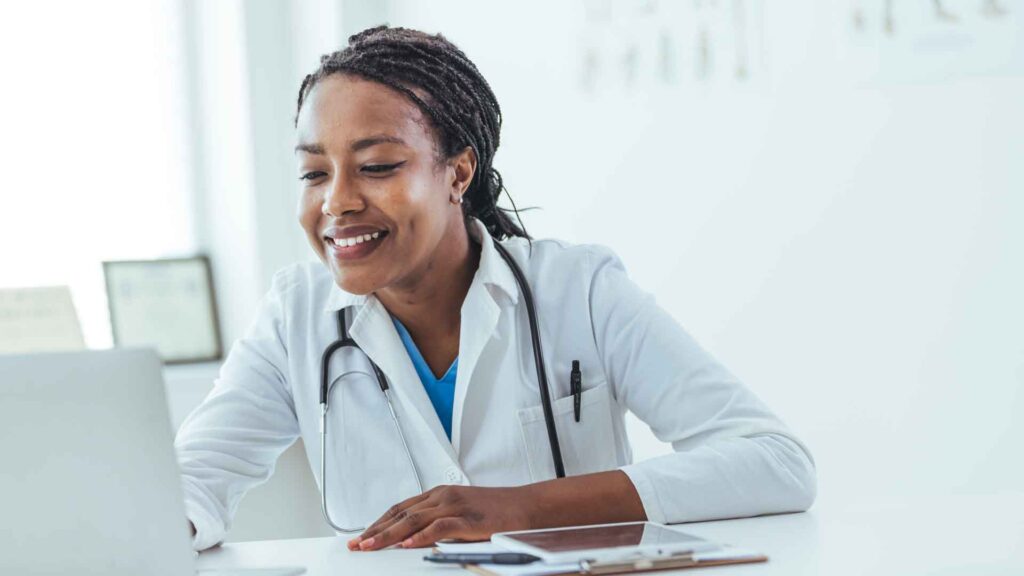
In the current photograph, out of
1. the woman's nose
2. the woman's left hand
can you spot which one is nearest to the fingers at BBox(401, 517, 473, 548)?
the woman's left hand

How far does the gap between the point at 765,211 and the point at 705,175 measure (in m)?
0.16

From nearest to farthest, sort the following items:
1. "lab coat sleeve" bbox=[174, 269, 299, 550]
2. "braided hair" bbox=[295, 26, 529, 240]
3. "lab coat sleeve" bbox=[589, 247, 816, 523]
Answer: "lab coat sleeve" bbox=[589, 247, 816, 523]
"lab coat sleeve" bbox=[174, 269, 299, 550]
"braided hair" bbox=[295, 26, 529, 240]

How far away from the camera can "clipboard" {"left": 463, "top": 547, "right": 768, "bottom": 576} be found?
100cm

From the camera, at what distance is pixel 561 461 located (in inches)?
63.2

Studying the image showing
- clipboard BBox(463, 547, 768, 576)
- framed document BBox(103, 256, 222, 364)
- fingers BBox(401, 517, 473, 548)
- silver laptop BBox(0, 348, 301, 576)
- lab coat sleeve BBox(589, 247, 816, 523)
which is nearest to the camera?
silver laptop BBox(0, 348, 301, 576)

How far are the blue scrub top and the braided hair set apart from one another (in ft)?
0.82

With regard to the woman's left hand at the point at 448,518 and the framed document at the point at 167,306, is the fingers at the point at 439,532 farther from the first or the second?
the framed document at the point at 167,306

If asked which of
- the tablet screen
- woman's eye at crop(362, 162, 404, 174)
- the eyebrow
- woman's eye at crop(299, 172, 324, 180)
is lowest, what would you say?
the tablet screen

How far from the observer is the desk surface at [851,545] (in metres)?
Answer: 1.04

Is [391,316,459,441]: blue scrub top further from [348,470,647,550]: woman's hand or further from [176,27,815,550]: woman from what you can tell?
[348,470,647,550]: woman's hand

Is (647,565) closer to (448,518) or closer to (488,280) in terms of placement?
(448,518)

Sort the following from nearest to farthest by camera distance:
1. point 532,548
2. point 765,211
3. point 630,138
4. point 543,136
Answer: point 532,548 → point 765,211 → point 630,138 → point 543,136

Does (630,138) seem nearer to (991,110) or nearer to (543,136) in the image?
(543,136)

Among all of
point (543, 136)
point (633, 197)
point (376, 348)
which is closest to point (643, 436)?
point (633, 197)
